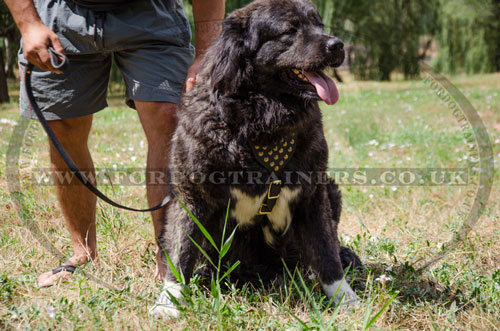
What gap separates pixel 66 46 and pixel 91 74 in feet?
0.62

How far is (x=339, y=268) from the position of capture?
7.23 feet

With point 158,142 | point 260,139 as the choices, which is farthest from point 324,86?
point 158,142

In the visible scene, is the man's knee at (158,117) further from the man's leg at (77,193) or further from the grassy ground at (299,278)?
the grassy ground at (299,278)

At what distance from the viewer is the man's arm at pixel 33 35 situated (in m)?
1.95

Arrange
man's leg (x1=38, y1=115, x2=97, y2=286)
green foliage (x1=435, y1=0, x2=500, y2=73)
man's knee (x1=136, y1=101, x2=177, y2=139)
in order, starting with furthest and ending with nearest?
green foliage (x1=435, y1=0, x2=500, y2=73) < man's leg (x1=38, y1=115, x2=97, y2=286) < man's knee (x1=136, y1=101, x2=177, y2=139)

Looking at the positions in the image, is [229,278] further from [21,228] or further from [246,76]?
[21,228]

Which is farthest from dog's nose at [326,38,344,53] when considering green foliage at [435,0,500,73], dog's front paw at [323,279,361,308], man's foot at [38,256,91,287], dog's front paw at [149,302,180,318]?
green foliage at [435,0,500,73]

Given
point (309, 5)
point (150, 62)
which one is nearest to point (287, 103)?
point (309, 5)

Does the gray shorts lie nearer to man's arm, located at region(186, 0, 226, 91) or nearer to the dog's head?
man's arm, located at region(186, 0, 226, 91)

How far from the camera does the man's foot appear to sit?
2.18 metres

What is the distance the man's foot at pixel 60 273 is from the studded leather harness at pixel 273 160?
1.11 meters

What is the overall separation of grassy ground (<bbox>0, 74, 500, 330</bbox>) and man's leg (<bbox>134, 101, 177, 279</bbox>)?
1.20ft

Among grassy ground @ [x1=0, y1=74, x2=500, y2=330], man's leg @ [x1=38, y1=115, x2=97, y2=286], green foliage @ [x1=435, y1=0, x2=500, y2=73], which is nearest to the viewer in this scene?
grassy ground @ [x1=0, y1=74, x2=500, y2=330]

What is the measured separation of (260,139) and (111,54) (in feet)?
3.29
